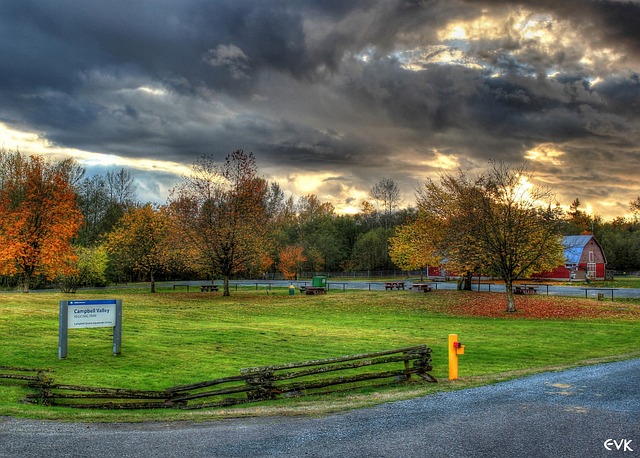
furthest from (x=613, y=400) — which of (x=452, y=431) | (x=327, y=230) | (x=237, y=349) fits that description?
(x=327, y=230)

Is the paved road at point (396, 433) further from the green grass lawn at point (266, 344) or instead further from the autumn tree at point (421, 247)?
Answer: the autumn tree at point (421, 247)

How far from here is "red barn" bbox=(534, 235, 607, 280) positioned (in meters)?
78.9

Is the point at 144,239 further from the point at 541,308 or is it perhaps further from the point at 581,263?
the point at 581,263

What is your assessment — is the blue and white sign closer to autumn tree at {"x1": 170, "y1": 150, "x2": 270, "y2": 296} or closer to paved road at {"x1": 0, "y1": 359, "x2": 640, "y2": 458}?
paved road at {"x1": 0, "y1": 359, "x2": 640, "y2": 458}

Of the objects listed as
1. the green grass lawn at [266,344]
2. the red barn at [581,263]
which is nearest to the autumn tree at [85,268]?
the green grass lawn at [266,344]

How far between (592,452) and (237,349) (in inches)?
A: 528

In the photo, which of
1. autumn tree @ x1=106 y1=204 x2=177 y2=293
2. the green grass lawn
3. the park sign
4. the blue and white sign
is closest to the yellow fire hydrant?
the green grass lawn

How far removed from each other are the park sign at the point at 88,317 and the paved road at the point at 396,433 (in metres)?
6.58

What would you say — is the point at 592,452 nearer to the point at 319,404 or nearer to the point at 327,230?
the point at 319,404

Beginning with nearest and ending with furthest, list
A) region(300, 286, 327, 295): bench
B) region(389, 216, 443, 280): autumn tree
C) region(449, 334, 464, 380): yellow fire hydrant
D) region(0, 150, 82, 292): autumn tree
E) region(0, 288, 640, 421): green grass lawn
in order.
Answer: region(0, 288, 640, 421): green grass lawn < region(449, 334, 464, 380): yellow fire hydrant < region(0, 150, 82, 292): autumn tree < region(389, 216, 443, 280): autumn tree < region(300, 286, 327, 295): bench

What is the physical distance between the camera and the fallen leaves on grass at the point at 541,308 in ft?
111

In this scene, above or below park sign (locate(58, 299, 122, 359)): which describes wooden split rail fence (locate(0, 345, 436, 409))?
below

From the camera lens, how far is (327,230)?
10744cm

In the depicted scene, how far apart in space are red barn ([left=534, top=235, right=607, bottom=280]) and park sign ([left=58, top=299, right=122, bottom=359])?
71811 mm
